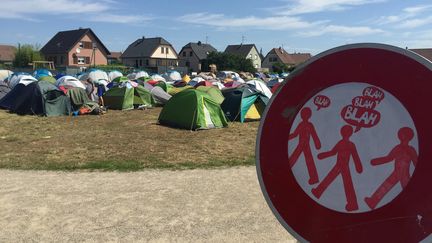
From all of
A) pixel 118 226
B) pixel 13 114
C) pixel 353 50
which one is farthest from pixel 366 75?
pixel 13 114

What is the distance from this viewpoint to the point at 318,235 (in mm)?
1839

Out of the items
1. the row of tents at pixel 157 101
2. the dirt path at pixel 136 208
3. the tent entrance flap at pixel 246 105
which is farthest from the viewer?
the tent entrance flap at pixel 246 105

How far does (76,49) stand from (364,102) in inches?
2964

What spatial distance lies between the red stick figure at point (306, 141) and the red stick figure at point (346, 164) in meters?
0.06

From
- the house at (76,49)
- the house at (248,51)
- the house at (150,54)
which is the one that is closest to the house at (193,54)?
the house at (150,54)

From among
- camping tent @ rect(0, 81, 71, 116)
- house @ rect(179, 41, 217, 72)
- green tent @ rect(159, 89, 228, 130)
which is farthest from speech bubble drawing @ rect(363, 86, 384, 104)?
house @ rect(179, 41, 217, 72)

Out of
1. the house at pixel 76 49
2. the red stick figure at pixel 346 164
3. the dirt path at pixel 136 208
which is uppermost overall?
the house at pixel 76 49

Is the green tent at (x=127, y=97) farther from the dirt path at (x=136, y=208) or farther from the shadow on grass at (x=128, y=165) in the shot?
the dirt path at (x=136, y=208)

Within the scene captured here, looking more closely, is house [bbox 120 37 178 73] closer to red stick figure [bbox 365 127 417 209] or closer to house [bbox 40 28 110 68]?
house [bbox 40 28 110 68]

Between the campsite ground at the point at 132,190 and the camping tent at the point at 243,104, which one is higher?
the camping tent at the point at 243,104

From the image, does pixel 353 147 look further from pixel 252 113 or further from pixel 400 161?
pixel 252 113

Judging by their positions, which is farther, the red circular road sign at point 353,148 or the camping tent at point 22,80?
the camping tent at point 22,80

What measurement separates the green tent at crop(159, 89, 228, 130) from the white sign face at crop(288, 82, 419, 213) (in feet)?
38.1

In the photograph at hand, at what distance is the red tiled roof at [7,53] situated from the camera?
88287 mm
